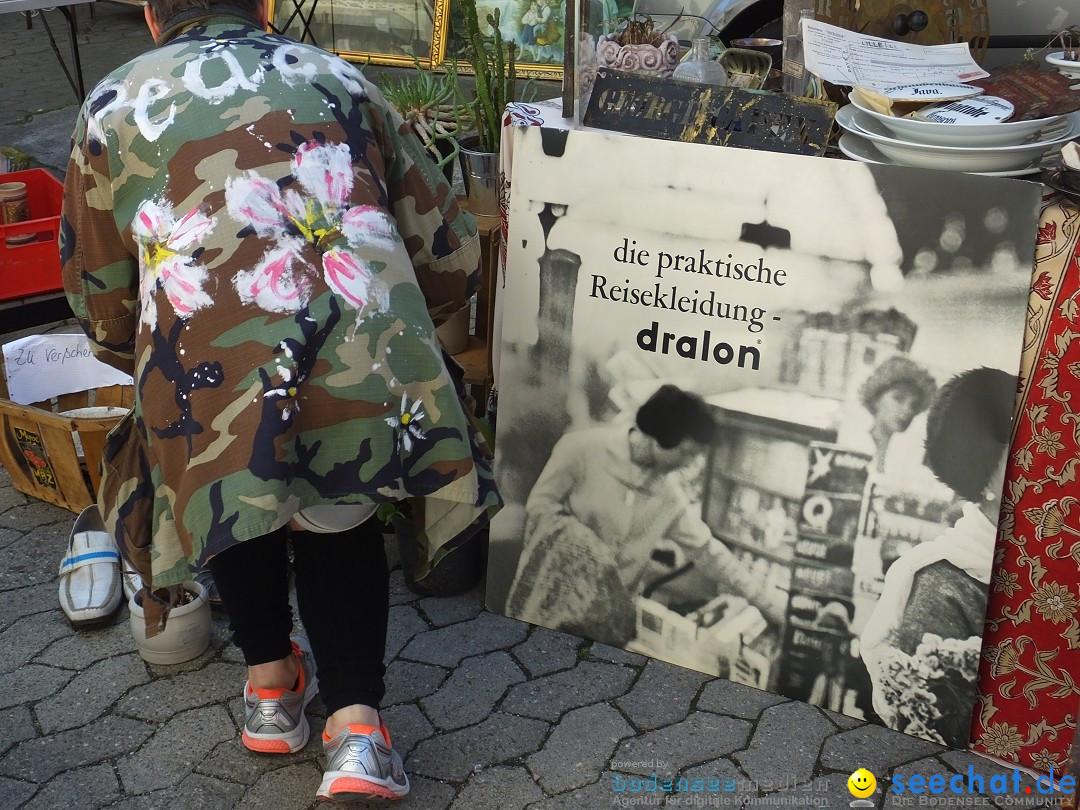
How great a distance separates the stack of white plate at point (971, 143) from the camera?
1881 mm

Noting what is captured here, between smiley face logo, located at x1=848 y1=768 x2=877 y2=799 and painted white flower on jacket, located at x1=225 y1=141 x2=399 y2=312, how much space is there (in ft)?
4.18

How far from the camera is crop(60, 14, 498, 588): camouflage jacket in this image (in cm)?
163

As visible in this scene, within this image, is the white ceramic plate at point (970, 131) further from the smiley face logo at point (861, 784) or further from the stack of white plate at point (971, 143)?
the smiley face logo at point (861, 784)

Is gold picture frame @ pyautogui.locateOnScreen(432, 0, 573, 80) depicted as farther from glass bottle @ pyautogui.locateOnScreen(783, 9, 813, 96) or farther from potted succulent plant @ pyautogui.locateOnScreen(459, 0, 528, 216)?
glass bottle @ pyautogui.locateOnScreen(783, 9, 813, 96)

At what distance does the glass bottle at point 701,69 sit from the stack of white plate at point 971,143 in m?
0.39

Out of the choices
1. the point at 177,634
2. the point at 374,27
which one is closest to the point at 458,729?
the point at 177,634

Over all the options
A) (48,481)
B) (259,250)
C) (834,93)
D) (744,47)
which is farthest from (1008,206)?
(48,481)

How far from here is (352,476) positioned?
1.71 meters

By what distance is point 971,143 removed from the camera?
190 cm

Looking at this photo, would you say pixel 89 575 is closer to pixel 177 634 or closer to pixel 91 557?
pixel 91 557

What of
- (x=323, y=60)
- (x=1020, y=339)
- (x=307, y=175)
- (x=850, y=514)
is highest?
(x=323, y=60)

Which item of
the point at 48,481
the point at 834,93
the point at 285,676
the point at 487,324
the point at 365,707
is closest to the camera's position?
the point at 365,707

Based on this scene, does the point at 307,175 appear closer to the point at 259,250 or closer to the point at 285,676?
the point at 259,250

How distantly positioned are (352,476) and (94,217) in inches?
23.5
